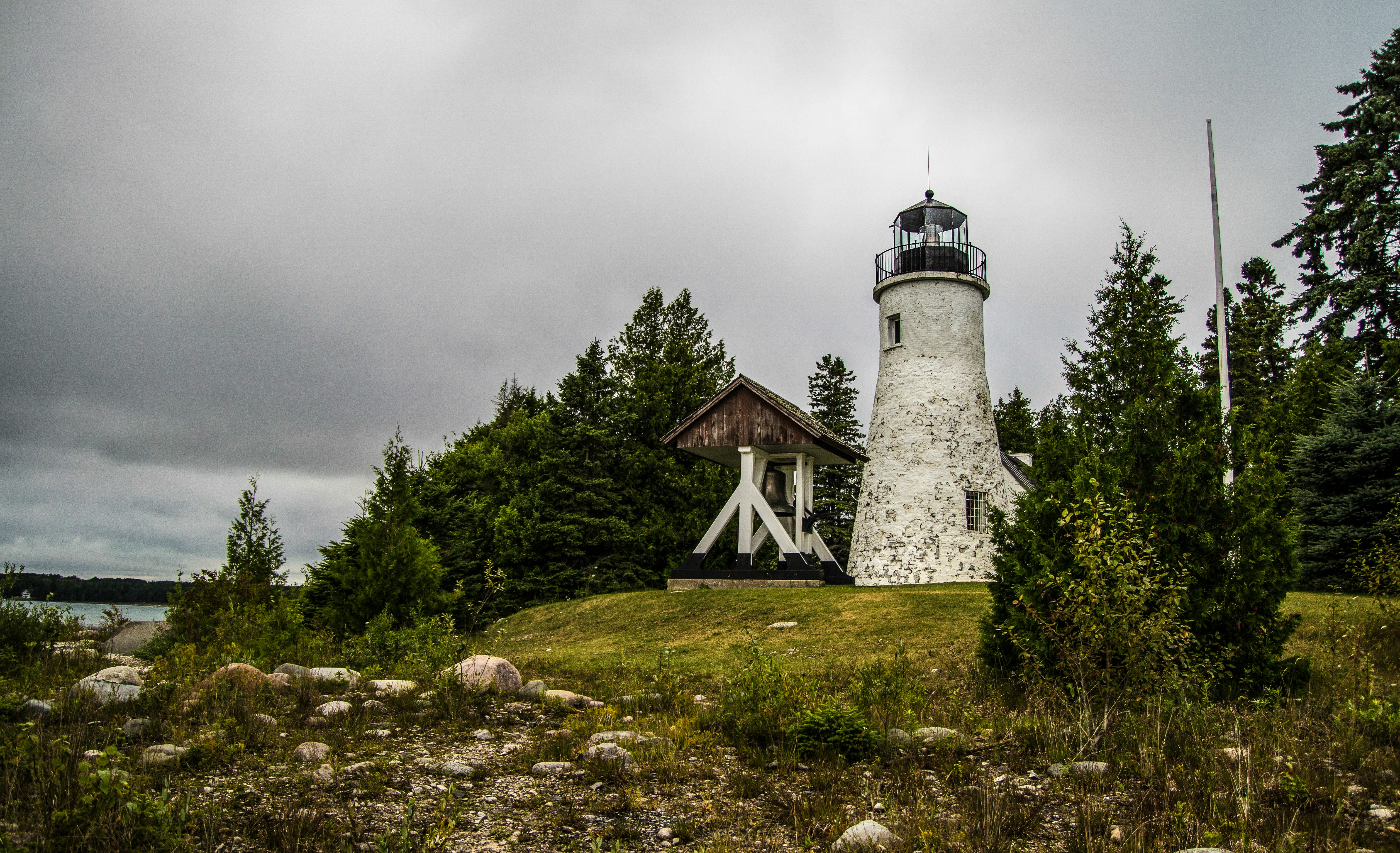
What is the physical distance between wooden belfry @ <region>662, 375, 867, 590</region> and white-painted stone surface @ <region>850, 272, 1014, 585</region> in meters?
2.03

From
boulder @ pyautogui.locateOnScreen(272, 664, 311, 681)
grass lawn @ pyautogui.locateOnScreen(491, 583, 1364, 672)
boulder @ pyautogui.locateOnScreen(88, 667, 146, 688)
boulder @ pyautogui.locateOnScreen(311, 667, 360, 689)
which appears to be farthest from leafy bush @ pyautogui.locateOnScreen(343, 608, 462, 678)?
boulder @ pyautogui.locateOnScreen(88, 667, 146, 688)

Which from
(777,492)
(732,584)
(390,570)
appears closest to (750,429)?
(777,492)

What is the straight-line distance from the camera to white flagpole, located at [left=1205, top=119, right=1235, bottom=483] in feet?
61.7

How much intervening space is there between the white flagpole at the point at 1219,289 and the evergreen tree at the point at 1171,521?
10993 mm

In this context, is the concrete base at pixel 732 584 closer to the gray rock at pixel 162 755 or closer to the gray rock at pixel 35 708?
the gray rock at pixel 35 708

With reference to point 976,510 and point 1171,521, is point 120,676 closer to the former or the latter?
point 1171,521

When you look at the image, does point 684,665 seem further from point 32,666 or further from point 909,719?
point 32,666

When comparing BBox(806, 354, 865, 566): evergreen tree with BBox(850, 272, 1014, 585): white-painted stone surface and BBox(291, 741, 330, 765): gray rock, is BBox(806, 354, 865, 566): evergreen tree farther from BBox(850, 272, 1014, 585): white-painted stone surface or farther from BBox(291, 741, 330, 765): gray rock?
BBox(291, 741, 330, 765): gray rock

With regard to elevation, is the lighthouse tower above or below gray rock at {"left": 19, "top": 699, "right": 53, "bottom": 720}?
above

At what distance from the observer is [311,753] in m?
5.75

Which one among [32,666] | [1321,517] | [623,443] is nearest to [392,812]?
[32,666]

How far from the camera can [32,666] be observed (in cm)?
849

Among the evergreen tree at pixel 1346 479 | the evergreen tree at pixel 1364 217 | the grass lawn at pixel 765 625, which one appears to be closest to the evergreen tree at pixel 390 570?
the grass lawn at pixel 765 625

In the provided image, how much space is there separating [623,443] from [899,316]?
12801 mm
